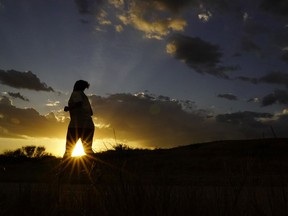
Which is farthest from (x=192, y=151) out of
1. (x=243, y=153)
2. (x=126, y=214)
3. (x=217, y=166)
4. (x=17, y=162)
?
(x=126, y=214)

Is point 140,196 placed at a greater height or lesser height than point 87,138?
lesser

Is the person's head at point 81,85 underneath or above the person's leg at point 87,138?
above

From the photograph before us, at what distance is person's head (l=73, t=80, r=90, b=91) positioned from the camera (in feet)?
32.4

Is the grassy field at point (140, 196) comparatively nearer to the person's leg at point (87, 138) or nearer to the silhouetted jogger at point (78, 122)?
the person's leg at point (87, 138)

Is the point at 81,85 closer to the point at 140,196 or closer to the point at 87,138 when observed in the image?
the point at 87,138

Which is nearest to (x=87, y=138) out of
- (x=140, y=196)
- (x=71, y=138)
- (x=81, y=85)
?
(x=71, y=138)

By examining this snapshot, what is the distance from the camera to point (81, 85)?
991cm

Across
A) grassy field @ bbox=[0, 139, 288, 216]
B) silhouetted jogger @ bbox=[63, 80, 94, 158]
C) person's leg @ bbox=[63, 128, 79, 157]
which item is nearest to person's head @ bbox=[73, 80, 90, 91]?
silhouetted jogger @ bbox=[63, 80, 94, 158]

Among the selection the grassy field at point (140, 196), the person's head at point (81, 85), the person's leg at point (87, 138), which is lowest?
the grassy field at point (140, 196)

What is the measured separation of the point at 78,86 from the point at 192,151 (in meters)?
7.97

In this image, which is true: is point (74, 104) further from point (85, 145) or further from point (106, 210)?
point (106, 210)

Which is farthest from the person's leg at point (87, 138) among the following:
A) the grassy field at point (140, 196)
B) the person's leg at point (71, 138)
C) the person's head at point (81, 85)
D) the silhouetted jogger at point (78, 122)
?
the grassy field at point (140, 196)

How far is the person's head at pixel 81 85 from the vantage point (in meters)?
9.88

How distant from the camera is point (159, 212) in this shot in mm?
3330
